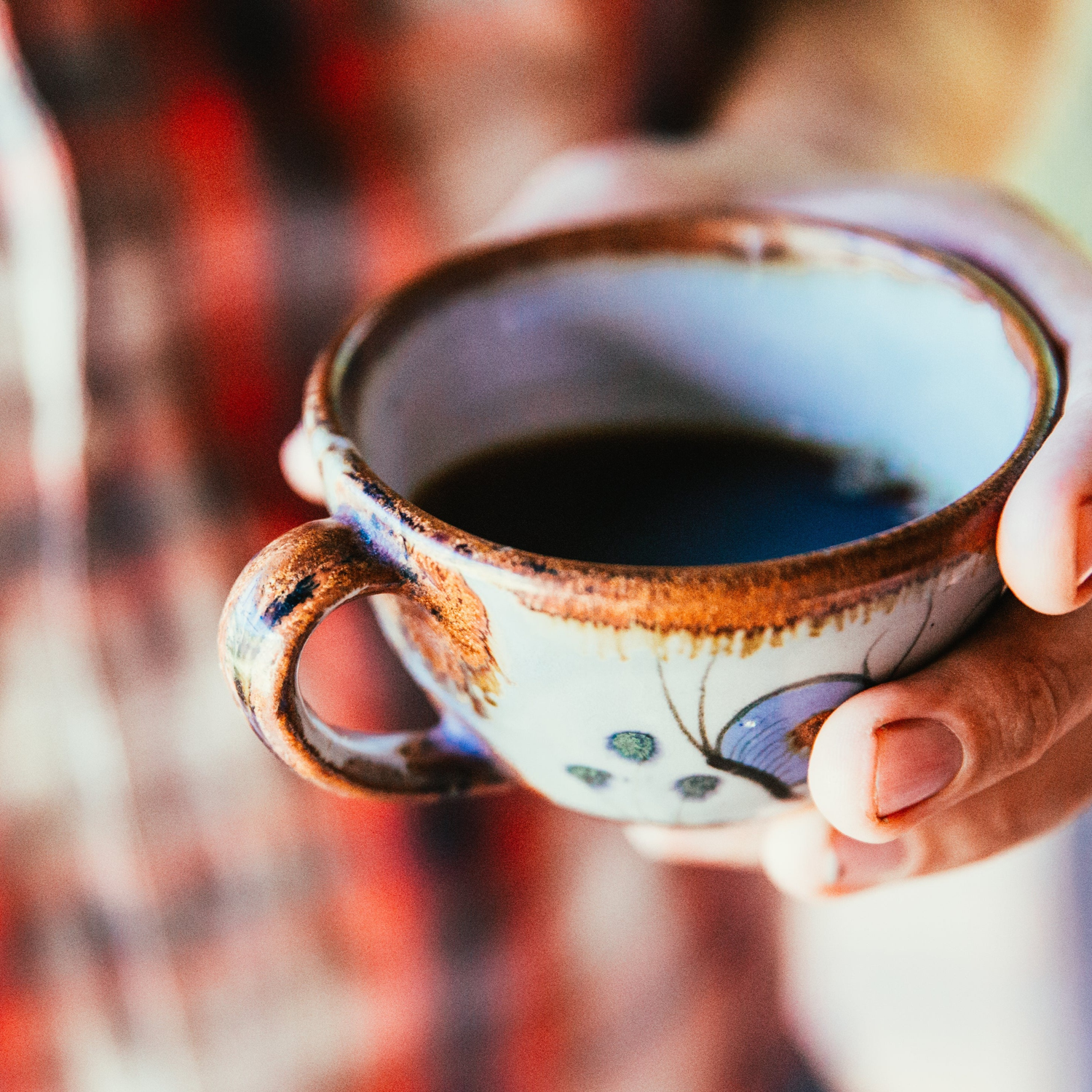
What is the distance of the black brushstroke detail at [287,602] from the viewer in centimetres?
38

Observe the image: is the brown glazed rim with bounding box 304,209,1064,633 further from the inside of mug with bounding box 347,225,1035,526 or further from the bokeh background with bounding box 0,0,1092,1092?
the bokeh background with bounding box 0,0,1092,1092

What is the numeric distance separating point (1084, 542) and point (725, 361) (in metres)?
0.29

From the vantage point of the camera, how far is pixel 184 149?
0.79 m

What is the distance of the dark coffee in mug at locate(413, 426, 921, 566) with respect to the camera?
560mm

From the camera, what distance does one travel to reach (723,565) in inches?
16.7

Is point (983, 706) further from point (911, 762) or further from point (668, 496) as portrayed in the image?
point (668, 496)

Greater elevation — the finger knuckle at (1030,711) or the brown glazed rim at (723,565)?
the brown glazed rim at (723,565)

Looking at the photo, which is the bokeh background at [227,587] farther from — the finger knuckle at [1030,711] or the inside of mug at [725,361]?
the finger knuckle at [1030,711]

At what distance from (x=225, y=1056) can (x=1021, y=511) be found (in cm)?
86

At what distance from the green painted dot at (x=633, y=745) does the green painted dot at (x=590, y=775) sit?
20 millimetres

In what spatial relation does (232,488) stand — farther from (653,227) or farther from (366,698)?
(653,227)

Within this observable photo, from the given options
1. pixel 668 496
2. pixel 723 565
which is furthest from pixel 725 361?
pixel 723 565

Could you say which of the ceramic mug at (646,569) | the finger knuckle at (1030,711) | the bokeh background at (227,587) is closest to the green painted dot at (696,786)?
the ceramic mug at (646,569)

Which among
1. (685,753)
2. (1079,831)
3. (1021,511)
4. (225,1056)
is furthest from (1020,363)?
(1079,831)
